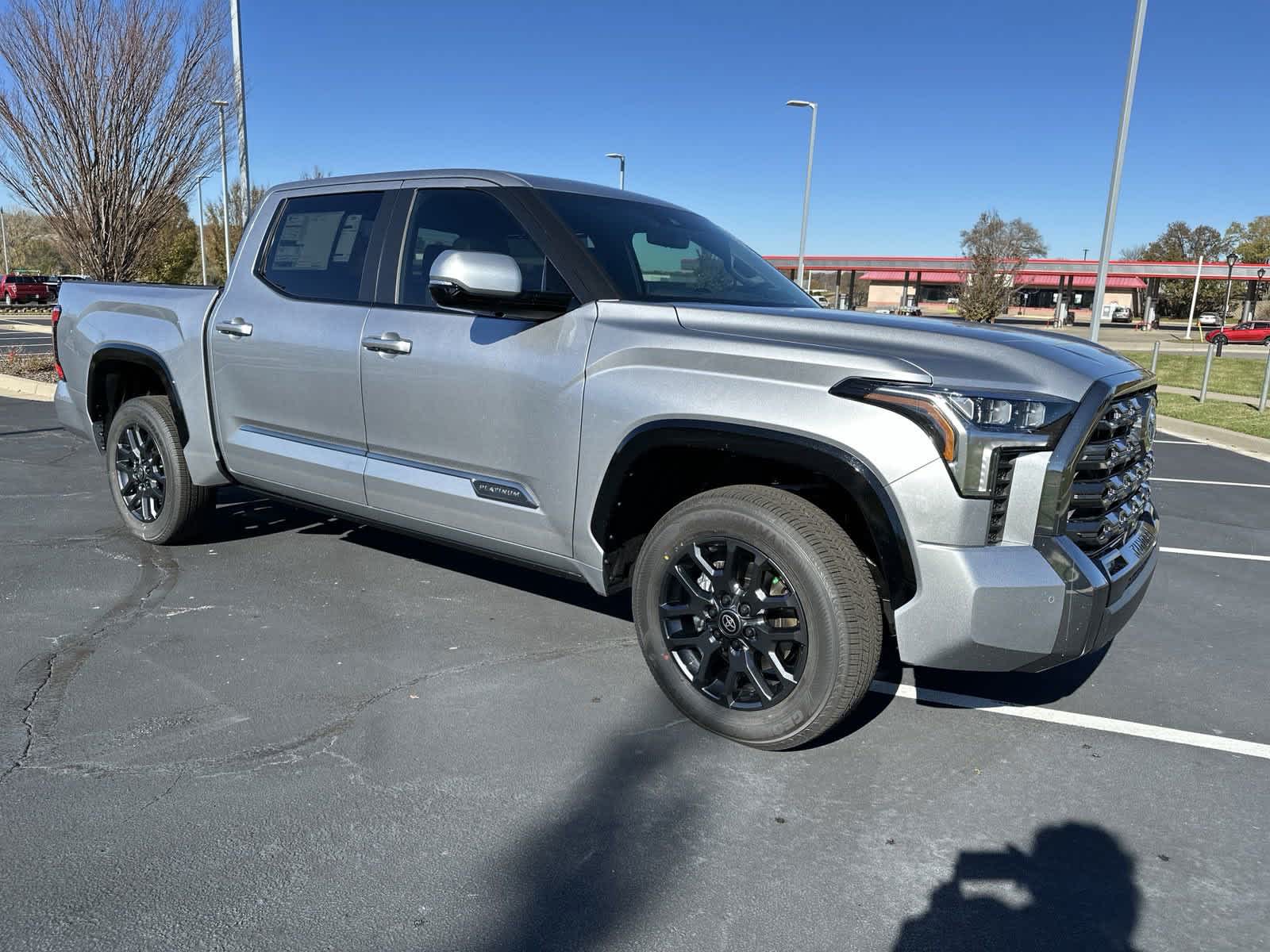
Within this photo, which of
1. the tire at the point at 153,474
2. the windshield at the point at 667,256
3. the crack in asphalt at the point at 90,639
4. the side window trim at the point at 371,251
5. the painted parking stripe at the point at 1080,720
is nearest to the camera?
the crack in asphalt at the point at 90,639

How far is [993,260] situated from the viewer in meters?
48.9

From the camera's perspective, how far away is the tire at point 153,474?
517cm

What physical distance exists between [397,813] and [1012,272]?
53.3m

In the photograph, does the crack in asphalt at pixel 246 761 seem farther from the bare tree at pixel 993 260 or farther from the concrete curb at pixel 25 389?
the bare tree at pixel 993 260

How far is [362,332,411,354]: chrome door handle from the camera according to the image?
399cm

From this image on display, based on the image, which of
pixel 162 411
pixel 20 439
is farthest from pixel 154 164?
pixel 162 411

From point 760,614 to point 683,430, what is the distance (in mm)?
657

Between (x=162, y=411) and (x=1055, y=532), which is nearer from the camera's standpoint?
(x=1055, y=532)

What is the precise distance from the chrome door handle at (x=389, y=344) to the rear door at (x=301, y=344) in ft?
0.38

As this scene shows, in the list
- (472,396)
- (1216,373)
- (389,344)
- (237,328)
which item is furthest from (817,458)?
(1216,373)

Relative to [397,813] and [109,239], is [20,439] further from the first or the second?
[397,813]

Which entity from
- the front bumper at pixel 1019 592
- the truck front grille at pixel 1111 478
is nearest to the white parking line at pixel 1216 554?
the truck front grille at pixel 1111 478

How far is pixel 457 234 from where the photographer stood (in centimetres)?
412

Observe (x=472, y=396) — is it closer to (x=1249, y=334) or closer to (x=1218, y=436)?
(x=1218, y=436)
